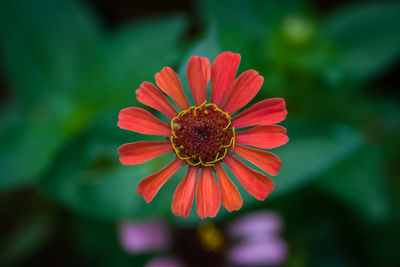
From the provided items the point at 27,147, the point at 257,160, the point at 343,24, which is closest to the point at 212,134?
the point at 257,160

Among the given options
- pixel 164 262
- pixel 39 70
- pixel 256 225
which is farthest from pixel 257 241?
pixel 39 70

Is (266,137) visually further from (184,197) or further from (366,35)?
(366,35)

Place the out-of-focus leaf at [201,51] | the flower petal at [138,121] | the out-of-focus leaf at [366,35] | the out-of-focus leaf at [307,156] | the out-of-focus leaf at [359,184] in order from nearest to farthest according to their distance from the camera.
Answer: the flower petal at [138,121] < the out-of-focus leaf at [201,51] < the out-of-focus leaf at [307,156] < the out-of-focus leaf at [359,184] < the out-of-focus leaf at [366,35]

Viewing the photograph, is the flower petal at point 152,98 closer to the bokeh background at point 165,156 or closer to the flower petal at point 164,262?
the bokeh background at point 165,156

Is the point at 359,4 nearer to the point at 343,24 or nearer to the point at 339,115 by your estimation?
the point at 343,24

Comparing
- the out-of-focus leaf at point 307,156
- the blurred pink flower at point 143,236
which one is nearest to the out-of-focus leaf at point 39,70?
the blurred pink flower at point 143,236

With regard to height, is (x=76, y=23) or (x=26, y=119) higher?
(x=76, y=23)
